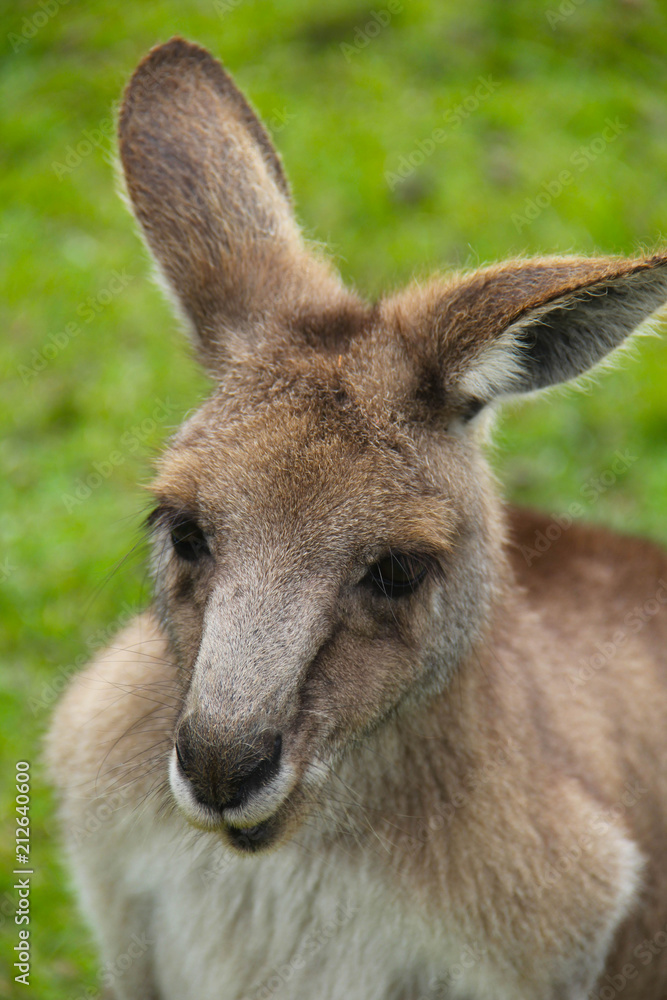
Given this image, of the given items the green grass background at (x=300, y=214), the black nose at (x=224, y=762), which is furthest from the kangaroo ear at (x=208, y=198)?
the green grass background at (x=300, y=214)

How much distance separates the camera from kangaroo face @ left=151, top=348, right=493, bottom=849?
292 centimetres

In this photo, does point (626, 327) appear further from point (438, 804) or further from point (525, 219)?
point (525, 219)

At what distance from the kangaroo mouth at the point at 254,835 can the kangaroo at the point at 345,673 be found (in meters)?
0.02

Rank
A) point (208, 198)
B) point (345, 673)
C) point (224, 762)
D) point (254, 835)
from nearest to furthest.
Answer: point (224, 762)
point (254, 835)
point (345, 673)
point (208, 198)

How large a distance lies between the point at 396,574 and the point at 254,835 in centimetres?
78

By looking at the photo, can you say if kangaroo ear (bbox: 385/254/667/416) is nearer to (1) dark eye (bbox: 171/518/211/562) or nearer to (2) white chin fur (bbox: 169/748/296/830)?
(1) dark eye (bbox: 171/518/211/562)

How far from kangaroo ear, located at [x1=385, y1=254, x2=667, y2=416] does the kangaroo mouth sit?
51.9 inches

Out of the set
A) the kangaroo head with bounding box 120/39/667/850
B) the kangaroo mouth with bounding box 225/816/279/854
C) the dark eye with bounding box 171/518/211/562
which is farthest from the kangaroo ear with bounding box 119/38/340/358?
the kangaroo mouth with bounding box 225/816/279/854

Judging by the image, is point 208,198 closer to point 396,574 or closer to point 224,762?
point 396,574

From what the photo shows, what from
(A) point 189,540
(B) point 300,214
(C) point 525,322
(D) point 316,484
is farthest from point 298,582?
(B) point 300,214

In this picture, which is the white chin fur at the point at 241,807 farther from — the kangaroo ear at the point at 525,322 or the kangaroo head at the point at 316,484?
the kangaroo ear at the point at 525,322

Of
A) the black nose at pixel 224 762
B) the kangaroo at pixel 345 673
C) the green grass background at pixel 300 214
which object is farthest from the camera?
the green grass background at pixel 300 214

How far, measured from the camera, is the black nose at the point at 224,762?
2.83 m

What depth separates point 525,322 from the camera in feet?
10.7
